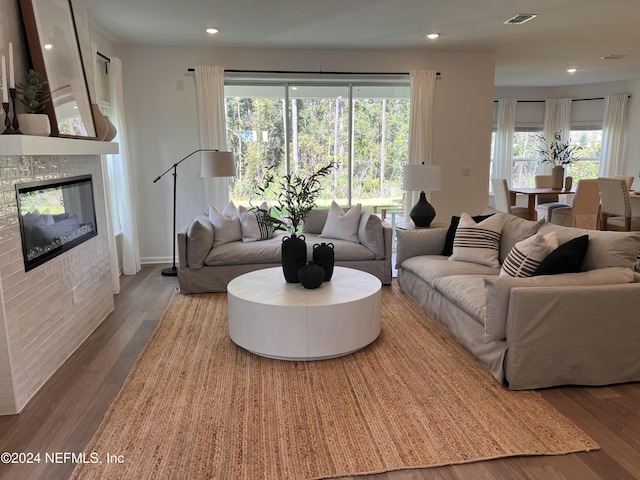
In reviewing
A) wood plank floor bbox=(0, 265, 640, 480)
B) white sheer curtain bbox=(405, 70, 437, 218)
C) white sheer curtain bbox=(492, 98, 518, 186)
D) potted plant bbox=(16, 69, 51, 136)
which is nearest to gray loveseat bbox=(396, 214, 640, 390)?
wood plank floor bbox=(0, 265, 640, 480)

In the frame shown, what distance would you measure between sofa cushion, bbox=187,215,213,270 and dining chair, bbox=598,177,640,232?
506cm

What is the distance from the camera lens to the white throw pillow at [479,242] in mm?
3756

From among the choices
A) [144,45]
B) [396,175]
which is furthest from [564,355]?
[144,45]

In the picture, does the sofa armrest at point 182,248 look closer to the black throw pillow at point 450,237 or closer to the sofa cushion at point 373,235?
the sofa cushion at point 373,235

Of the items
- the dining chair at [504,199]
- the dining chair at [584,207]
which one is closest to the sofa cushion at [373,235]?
the dining chair at [504,199]

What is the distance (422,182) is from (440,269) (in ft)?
4.11

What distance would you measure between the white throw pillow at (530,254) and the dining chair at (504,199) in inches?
160

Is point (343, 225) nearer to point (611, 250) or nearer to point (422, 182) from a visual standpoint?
point (422, 182)

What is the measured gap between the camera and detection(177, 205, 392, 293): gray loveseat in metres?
4.34

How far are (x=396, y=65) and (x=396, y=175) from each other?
142cm

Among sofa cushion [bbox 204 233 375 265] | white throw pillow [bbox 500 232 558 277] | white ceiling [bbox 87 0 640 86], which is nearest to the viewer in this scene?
white throw pillow [bbox 500 232 558 277]

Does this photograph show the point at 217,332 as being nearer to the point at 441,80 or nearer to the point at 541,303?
the point at 541,303

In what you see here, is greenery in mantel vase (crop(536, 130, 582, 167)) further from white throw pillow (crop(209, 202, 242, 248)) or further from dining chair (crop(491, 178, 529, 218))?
white throw pillow (crop(209, 202, 242, 248))

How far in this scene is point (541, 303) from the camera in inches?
96.9
